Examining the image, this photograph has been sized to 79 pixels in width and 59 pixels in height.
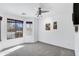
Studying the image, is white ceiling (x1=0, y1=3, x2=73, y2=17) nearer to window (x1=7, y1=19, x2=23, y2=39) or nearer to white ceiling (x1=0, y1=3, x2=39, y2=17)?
white ceiling (x1=0, y1=3, x2=39, y2=17)

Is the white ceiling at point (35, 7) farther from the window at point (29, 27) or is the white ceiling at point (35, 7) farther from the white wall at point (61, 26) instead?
the window at point (29, 27)

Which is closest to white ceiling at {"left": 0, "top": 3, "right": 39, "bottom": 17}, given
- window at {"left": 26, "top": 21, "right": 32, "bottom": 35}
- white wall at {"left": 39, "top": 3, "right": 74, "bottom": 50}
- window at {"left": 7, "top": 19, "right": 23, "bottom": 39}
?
white wall at {"left": 39, "top": 3, "right": 74, "bottom": 50}

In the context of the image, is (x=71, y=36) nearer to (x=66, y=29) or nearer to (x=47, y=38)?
(x=66, y=29)

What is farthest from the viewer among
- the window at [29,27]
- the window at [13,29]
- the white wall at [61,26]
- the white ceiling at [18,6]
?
the window at [29,27]

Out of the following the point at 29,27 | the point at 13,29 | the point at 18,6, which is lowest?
the point at 13,29

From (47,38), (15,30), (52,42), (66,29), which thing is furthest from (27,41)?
(66,29)

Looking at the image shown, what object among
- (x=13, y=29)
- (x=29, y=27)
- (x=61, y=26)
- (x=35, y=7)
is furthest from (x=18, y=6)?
(x=29, y=27)

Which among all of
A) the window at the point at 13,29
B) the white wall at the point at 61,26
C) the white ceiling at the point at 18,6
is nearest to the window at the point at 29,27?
the window at the point at 13,29

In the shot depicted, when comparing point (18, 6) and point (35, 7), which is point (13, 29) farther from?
point (35, 7)

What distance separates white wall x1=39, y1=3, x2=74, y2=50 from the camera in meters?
4.42

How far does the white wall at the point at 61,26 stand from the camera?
4424 mm

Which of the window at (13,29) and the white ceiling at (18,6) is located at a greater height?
the white ceiling at (18,6)

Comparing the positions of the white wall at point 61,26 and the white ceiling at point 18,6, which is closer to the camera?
the white ceiling at point 18,6

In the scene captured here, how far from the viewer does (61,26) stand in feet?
16.2
